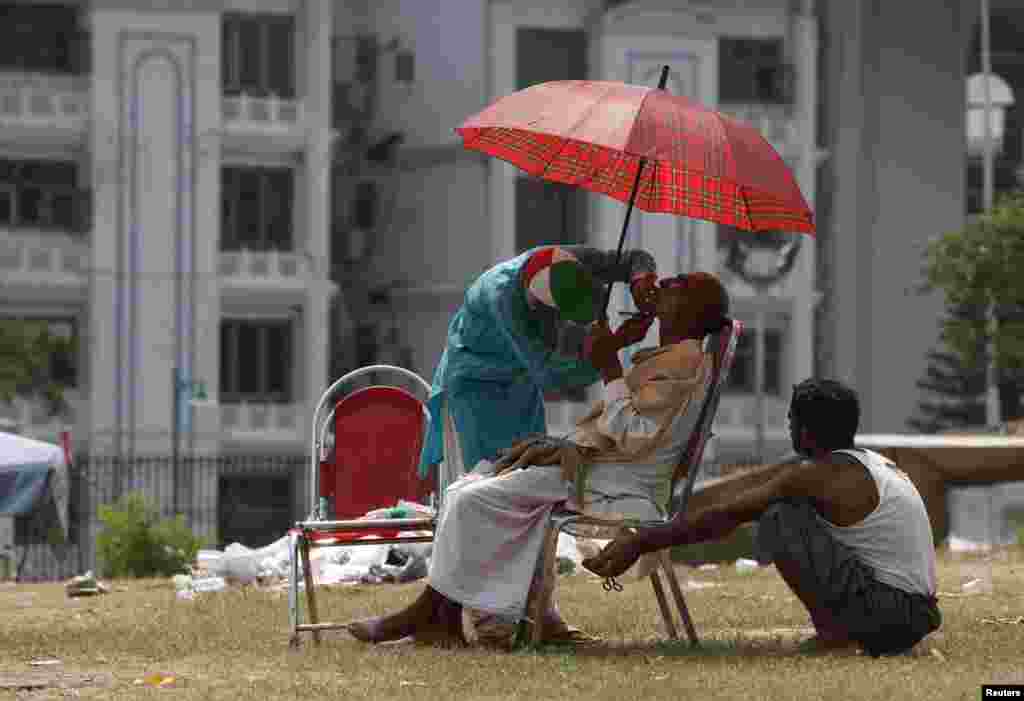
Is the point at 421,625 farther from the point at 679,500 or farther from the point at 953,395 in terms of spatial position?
the point at 953,395

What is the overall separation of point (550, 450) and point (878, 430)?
124 ft

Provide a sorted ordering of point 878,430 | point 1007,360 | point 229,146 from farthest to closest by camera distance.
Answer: point 878,430 < point 229,146 < point 1007,360

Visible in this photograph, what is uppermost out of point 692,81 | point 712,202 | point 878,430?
point 692,81

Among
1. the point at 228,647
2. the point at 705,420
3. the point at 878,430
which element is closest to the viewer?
the point at 705,420

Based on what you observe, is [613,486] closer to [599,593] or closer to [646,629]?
[646,629]

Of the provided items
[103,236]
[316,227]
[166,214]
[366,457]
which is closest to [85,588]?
[366,457]

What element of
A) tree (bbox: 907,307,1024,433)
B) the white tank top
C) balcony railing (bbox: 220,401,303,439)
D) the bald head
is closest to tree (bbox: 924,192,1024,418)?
tree (bbox: 907,307,1024,433)

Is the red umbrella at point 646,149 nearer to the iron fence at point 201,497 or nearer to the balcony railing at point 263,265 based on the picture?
the iron fence at point 201,497

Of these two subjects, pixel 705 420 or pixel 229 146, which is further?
pixel 229 146

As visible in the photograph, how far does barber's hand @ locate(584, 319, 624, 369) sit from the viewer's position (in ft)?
28.2

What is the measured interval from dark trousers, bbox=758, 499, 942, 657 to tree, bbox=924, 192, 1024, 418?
1102 inches

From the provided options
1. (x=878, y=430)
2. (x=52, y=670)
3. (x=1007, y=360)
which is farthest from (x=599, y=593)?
(x=878, y=430)

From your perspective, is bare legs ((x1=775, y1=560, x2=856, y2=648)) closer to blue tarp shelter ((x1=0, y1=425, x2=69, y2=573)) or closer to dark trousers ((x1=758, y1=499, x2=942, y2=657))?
dark trousers ((x1=758, y1=499, x2=942, y2=657))

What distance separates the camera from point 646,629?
32.2ft
